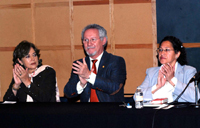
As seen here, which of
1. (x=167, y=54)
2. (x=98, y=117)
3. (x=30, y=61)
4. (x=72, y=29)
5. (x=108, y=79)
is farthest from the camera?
(x=72, y=29)

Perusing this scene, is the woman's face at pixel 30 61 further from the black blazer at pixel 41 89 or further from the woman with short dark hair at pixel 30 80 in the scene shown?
the black blazer at pixel 41 89

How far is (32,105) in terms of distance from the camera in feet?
8.92

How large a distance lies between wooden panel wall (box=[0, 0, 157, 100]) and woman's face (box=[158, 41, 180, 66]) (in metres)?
1.22

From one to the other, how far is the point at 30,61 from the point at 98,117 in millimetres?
1724

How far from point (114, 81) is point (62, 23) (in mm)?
2057

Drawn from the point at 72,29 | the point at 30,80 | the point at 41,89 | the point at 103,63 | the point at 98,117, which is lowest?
the point at 98,117

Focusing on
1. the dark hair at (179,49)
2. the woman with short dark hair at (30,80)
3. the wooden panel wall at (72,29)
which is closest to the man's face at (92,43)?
the woman with short dark hair at (30,80)

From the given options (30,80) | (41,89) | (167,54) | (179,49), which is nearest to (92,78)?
(41,89)

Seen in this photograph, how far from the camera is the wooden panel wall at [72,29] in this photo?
4.58 m

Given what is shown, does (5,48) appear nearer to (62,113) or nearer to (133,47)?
(133,47)

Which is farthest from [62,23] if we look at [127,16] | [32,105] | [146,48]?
[32,105]

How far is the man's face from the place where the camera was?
333 centimetres

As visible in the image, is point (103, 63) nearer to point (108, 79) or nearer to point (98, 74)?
point (98, 74)

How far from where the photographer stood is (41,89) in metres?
3.33
